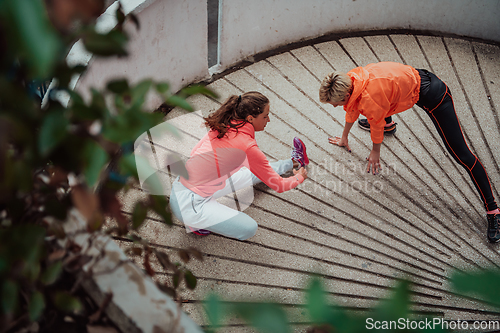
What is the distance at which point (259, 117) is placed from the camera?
206 cm

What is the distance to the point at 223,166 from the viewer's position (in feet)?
6.85

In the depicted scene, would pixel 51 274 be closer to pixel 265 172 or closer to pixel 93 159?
pixel 93 159

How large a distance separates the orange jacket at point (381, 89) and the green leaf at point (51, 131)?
186cm

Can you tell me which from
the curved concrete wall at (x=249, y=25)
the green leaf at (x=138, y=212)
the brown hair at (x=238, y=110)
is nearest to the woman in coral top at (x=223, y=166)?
the brown hair at (x=238, y=110)

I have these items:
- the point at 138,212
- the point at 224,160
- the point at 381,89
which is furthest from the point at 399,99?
the point at 138,212

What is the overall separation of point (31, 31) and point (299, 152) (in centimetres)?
212

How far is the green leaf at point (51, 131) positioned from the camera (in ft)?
1.60

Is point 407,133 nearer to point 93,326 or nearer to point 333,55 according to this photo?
point 333,55

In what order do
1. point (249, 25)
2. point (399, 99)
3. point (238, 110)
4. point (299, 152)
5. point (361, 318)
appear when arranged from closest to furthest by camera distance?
point (361, 318), point (238, 110), point (399, 99), point (299, 152), point (249, 25)

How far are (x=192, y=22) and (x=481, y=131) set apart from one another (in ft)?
7.16

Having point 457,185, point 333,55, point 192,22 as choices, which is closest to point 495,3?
point 333,55

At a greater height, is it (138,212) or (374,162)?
(374,162)

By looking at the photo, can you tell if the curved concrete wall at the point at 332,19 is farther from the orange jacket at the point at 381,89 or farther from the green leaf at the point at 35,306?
the green leaf at the point at 35,306

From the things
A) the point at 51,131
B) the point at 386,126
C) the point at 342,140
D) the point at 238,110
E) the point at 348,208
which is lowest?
the point at 51,131
